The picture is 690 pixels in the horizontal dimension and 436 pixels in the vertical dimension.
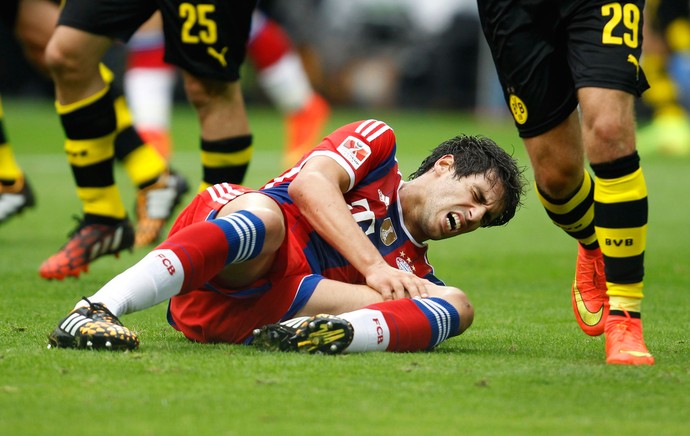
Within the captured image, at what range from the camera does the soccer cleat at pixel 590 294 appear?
403 centimetres

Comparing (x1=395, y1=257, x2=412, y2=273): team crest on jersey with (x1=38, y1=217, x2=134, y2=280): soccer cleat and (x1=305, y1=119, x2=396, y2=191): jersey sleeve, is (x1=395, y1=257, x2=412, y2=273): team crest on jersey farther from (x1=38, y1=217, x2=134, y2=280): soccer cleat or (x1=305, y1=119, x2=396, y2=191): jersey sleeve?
(x1=38, y1=217, x2=134, y2=280): soccer cleat

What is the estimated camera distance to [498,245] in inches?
279

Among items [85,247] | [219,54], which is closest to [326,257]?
[219,54]

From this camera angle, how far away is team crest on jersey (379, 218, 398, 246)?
390 cm

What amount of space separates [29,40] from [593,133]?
373cm

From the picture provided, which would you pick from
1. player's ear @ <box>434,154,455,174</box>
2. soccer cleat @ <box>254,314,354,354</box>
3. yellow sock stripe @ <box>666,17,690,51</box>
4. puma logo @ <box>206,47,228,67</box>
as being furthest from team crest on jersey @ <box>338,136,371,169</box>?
yellow sock stripe @ <box>666,17,690,51</box>

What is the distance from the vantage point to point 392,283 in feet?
11.8

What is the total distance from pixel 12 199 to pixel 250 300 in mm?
3227

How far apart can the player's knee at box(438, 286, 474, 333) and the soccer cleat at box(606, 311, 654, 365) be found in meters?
0.42

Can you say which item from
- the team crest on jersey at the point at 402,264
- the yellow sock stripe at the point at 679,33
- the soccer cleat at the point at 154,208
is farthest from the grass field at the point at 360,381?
the yellow sock stripe at the point at 679,33

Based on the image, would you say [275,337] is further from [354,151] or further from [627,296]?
[627,296]

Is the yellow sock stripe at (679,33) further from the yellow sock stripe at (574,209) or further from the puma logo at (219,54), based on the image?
the yellow sock stripe at (574,209)

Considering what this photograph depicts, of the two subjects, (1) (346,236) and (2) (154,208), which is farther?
(2) (154,208)

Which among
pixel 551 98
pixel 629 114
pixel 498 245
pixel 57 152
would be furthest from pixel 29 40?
pixel 57 152
